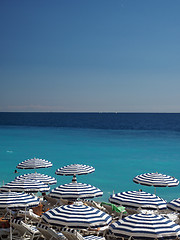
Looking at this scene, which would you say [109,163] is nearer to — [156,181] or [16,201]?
[156,181]

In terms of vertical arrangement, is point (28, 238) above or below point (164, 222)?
below

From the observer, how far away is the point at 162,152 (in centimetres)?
3591

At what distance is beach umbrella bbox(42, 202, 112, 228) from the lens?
7994mm

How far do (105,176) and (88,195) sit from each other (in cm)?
1197

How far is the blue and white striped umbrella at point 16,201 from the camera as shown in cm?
935

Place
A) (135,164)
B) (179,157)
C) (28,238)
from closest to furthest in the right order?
(28,238)
(135,164)
(179,157)

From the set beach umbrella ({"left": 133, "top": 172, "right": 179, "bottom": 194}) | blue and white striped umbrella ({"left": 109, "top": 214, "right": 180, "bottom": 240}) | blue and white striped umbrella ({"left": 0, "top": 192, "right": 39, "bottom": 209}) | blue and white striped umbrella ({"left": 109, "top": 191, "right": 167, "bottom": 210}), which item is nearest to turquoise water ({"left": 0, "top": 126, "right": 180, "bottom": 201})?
beach umbrella ({"left": 133, "top": 172, "right": 179, "bottom": 194})

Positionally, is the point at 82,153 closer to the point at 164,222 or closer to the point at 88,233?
the point at 88,233

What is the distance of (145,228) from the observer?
7340mm

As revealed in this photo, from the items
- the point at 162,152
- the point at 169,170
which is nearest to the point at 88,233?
the point at 169,170

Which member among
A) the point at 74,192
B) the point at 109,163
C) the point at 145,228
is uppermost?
the point at 145,228

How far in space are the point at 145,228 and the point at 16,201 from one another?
407 cm

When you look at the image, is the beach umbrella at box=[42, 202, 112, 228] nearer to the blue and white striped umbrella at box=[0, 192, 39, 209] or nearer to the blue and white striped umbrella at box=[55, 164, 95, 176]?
the blue and white striped umbrella at box=[0, 192, 39, 209]

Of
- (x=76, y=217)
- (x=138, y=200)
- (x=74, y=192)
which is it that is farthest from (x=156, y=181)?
(x=76, y=217)
